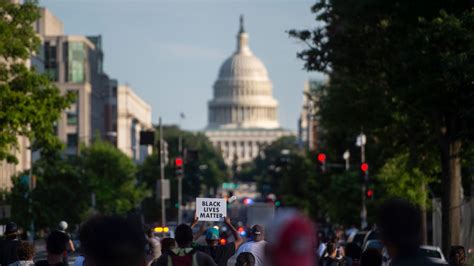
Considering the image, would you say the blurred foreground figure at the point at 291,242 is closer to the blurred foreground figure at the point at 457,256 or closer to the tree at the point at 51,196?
the blurred foreground figure at the point at 457,256

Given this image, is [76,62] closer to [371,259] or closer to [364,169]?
[364,169]

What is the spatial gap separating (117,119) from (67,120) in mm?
27628

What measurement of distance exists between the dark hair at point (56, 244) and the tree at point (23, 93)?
3460 cm

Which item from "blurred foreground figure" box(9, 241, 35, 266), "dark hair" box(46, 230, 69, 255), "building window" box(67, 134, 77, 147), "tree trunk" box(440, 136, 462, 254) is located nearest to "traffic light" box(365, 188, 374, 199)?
"tree trunk" box(440, 136, 462, 254)

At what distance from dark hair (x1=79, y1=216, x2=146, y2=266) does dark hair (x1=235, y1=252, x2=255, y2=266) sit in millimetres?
8815

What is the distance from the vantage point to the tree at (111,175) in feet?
338

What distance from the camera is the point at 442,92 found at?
36.6m

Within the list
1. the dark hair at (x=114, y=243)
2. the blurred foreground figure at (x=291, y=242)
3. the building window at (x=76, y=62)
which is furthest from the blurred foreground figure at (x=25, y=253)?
the building window at (x=76, y=62)

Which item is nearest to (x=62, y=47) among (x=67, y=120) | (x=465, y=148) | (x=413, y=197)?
(x=67, y=120)

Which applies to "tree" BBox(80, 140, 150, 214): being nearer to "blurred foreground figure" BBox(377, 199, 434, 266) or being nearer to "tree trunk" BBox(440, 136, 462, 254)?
"tree trunk" BBox(440, 136, 462, 254)

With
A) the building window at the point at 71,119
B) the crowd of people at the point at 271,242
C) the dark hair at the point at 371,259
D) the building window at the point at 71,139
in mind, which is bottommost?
the dark hair at the point at 371,259

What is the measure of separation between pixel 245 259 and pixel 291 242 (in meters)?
9.73

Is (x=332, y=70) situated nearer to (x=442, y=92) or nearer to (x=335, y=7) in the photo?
(x=335, y=7)

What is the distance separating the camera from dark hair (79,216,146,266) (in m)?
6.00
